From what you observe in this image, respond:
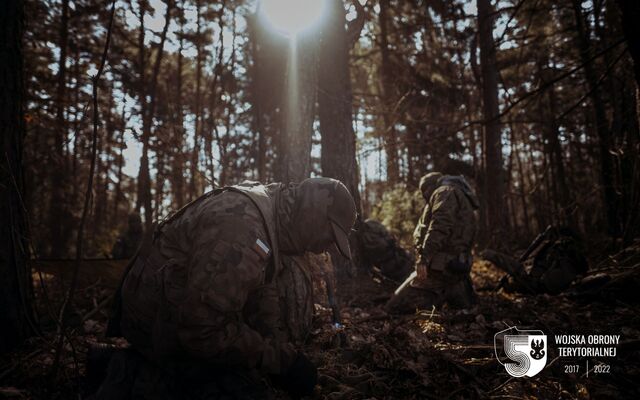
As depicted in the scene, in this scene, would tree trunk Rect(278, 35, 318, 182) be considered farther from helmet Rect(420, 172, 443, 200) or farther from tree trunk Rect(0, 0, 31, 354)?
tree trunk Rect(0, 0, 31, 354)

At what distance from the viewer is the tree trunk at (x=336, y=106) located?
740 centimetres

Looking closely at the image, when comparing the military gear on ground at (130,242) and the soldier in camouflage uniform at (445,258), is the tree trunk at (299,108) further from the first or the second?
the military gear on ground at (130,242)

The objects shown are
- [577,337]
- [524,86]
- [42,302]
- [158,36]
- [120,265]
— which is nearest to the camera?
[577,337]

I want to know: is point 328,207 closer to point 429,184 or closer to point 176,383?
point 176,383

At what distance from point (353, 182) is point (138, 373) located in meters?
5.49

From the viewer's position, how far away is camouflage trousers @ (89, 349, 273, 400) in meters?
2.25

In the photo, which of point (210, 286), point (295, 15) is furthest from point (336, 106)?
point (210, 286)

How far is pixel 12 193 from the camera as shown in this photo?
138 inches

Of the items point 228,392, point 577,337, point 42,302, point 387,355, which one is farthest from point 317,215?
point 42,302

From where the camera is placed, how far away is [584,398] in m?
2.68

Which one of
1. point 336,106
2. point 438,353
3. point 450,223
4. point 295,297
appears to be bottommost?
point 438,353

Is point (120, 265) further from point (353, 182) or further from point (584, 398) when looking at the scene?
point (584, 398)

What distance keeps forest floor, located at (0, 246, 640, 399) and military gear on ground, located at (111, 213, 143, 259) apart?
4999mm

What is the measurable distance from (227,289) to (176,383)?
81 cm
